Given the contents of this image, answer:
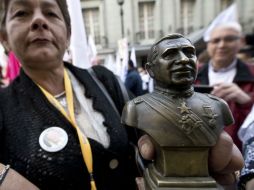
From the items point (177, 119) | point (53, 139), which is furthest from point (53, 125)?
point (177, 119)

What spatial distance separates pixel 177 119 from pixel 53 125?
35cm

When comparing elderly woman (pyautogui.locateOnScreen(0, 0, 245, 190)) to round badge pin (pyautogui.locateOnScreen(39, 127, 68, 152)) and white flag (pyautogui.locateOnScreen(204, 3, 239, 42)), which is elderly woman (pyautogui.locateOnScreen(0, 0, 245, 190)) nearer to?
round badge pin (pyautogui.locateOnScreen(39, 127, 68, 152))

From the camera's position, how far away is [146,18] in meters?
1.25

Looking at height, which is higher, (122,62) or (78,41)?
(78,41)

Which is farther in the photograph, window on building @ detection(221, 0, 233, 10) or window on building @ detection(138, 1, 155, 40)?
window on building @ detection(221, 0, 233, 10)

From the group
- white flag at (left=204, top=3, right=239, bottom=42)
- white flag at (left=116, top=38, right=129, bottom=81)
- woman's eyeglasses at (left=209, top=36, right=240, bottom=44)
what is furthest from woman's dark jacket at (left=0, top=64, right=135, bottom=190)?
white flag at (left=116, top=38, right=129, bottom=81)

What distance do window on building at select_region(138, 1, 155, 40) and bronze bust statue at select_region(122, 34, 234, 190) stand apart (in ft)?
1.45

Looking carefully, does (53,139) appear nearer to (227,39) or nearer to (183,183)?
(183,183)

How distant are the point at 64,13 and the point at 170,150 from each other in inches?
21.1

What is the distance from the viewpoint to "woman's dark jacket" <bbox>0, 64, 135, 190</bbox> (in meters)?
0.80

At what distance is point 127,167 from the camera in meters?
0.94

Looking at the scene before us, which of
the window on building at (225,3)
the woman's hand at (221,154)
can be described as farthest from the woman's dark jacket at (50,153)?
the window on building at (225,3)

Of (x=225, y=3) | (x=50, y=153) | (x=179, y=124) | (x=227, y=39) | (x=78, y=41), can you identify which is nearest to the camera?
(x=179, y=124)

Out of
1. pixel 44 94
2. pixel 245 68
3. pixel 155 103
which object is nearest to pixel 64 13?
pixel 44 94
